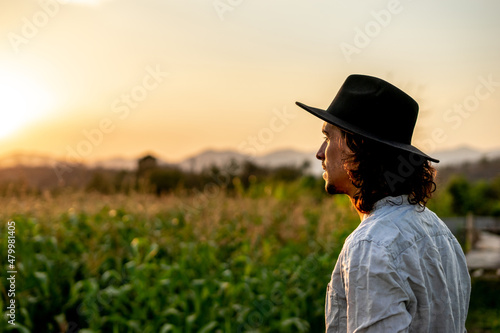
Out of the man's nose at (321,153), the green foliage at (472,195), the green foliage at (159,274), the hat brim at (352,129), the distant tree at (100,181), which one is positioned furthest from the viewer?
the green foliage at (472,195)

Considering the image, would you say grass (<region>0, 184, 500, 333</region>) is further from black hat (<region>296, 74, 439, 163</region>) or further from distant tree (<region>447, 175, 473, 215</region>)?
distant tree (<region>447, 175, 473, 215</region>)

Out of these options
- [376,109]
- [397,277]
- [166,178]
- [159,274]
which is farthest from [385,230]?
[166,178]

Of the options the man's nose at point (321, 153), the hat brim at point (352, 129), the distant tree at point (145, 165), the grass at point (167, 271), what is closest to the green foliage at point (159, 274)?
the grass at point (167, 271)

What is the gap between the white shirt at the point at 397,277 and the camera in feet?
4.91

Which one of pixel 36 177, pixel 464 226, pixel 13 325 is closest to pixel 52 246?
pixel 13 325

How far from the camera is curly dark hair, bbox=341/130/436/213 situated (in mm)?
1799

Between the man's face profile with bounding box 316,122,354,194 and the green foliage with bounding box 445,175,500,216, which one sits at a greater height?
the man's face profile with bounding box 316,122,354,194

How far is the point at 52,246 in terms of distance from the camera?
5965 mm

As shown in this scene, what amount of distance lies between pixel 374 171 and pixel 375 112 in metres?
0.20

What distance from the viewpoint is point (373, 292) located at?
1.49 meters

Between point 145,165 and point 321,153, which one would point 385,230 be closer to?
point 321,153

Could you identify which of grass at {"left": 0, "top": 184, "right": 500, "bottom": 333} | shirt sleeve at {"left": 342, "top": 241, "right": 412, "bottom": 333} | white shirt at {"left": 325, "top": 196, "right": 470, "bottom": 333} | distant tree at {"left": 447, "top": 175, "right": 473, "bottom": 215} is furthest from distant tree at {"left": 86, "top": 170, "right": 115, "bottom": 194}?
shirt sleeve at {"left": 342, "top": 241, "right": 412, "bottom": 333}

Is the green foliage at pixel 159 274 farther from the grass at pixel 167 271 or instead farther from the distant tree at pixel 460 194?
the distant tree at pixel 460 194

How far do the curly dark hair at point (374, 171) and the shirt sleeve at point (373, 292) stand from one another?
280 millimetres
